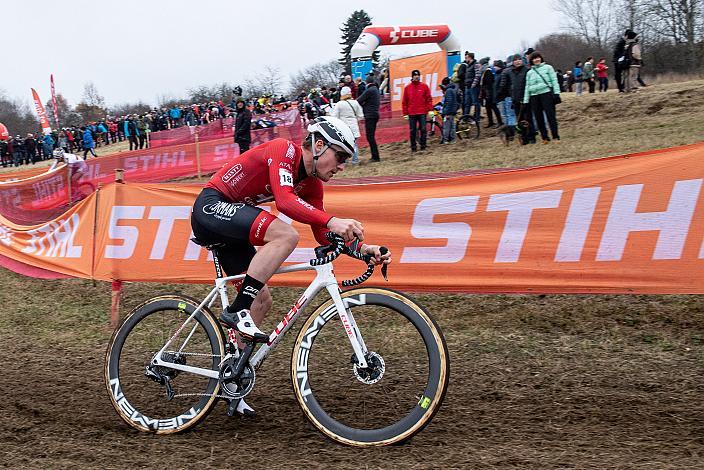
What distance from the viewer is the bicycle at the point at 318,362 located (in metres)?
4.40

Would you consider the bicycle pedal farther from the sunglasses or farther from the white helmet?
the white helmet

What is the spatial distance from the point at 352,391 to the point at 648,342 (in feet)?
10.4

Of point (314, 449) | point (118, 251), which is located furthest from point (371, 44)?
point (314, 449)

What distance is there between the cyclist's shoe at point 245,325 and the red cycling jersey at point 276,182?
2.54ft

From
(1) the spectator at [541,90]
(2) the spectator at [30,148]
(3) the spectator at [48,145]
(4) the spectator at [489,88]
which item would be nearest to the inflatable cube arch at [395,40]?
(4) the spectator at [489,88]

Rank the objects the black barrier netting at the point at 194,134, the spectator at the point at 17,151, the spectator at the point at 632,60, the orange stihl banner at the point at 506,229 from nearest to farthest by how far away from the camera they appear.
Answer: the orange stihl banner at the point at 506,229 → the spectator at the point at 632,60 → the black barrier netting at the point at 194,134 → the spectator at the point at 17,151

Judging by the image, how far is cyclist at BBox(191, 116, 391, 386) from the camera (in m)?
4.48

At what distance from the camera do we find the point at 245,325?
4.75 meters

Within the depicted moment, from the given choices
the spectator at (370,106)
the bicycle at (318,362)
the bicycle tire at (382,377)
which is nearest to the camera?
the bicycle tire at (382,377)

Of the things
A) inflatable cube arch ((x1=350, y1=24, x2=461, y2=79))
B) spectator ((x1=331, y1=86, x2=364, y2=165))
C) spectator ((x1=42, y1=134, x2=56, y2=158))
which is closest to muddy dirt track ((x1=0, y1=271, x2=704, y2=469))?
spectator ((x1=331, y1=86, x2=364, y2=165))

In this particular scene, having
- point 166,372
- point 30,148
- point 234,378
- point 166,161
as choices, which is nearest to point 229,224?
point 234,378

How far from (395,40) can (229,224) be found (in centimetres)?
2828

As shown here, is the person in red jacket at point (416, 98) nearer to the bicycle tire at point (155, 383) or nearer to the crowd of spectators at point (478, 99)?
the crowd of spectators at point (478, 99)

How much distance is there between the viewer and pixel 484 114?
24.6 m
